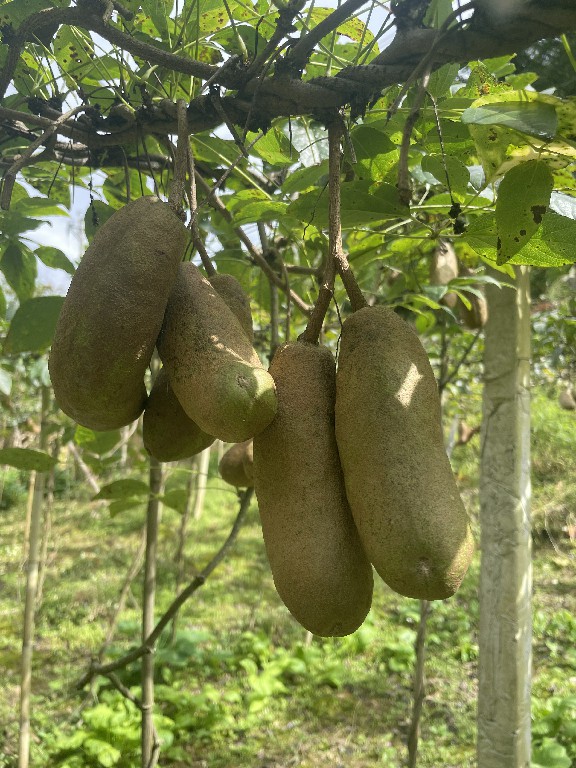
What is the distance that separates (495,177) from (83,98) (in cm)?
63

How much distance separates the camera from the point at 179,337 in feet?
1.90

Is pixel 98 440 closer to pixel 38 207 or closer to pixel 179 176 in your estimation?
pixel 38 207

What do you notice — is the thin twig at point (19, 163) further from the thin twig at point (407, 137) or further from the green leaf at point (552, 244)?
the green leaf at point (552, 244)

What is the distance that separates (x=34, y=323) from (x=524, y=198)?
0.64 metres

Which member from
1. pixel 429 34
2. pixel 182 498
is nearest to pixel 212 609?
pixel 182 498

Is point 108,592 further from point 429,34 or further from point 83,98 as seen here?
point 429,34

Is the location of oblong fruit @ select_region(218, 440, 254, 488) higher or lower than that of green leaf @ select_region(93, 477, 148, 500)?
higher

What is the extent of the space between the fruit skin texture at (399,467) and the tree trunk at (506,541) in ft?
2.96

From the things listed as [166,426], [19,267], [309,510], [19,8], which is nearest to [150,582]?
[19,267]

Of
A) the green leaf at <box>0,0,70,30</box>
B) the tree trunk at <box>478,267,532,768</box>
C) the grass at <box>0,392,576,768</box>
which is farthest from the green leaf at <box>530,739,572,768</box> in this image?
the green leaf at <box>0,0,70,30</box>

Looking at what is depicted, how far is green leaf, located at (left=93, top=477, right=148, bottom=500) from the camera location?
1.12 m

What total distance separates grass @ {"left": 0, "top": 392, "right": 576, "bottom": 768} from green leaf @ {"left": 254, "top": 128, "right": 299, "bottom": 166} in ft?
2.45

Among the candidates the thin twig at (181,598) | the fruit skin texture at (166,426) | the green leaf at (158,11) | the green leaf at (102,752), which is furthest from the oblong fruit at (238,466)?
the green leaf at (102,752)

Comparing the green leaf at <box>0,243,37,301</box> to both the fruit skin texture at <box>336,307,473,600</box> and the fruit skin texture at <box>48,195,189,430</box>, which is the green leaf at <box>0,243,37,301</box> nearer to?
the fruit skin texture at <box>48,195,189,430</box>
